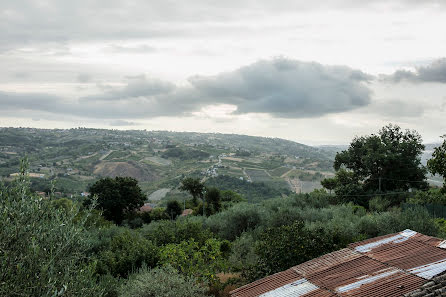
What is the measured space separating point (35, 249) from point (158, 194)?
87.6m

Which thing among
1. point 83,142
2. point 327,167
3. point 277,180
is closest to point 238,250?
point 277,180

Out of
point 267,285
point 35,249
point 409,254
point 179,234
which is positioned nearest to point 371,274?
point 409,254

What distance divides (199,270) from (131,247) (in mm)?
3944

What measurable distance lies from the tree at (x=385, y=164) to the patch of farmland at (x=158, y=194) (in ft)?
180

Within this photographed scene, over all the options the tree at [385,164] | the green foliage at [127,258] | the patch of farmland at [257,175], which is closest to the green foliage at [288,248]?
the green foliage at [127,258]

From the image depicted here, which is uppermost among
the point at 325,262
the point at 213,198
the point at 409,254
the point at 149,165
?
the point at 409,254

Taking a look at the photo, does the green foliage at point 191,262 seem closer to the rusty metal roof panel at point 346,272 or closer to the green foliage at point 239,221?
the rusty metal roof panel at point 346,272

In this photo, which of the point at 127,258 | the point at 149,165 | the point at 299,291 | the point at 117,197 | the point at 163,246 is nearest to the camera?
the point at 299,291

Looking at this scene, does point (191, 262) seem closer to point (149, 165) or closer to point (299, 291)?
point (299, 291)

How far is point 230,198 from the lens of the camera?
194ft

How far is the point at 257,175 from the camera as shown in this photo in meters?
117

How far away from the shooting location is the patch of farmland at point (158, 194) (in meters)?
86.6

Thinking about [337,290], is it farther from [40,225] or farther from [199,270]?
[40,225]

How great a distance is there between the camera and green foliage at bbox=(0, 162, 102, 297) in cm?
563
